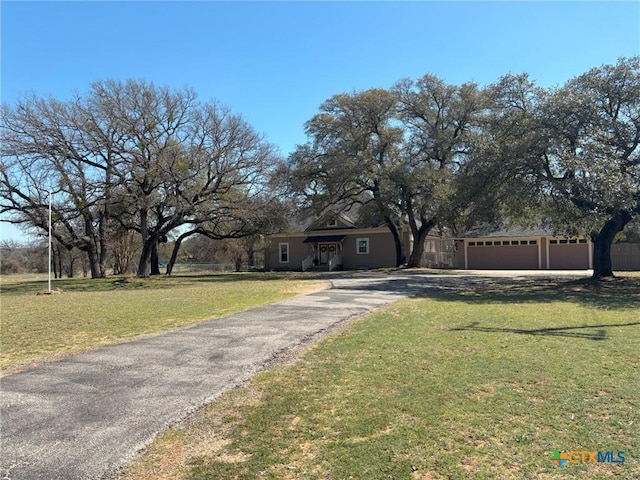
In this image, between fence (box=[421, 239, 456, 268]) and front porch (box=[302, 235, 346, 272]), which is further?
fence (box=[421, 239, 456, 268])

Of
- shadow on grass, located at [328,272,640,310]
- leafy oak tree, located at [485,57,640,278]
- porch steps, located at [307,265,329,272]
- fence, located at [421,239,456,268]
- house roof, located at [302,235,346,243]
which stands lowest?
shadow on grass, located at [328,272,640,310]

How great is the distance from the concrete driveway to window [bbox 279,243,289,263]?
3178 cm

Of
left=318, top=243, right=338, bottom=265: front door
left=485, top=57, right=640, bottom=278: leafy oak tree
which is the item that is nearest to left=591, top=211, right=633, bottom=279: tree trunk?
left=485, top=57, right=640, bottom=278: leafy oak tree

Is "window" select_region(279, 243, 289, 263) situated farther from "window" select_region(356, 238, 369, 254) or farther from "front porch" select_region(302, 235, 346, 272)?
"window" select_region(356, 238, 369, 254)

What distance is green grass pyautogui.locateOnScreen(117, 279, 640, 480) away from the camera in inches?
144

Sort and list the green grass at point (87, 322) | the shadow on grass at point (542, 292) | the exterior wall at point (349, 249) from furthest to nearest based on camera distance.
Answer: the exterior wall at point (349, 249) → the shadow on grass at point (542, 292) → the green grass at point (87, 322)

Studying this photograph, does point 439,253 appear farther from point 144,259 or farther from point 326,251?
point 144,259

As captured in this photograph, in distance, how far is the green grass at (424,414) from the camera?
3660 millimetres

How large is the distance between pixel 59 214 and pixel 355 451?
28896 millimetres

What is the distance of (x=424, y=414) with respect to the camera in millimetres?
4594

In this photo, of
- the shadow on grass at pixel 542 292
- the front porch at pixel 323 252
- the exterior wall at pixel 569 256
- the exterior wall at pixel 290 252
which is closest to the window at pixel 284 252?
the exterior wall at pixel 290 252

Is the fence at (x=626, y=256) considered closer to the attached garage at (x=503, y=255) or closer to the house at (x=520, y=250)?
the house at (x=520, y=250)

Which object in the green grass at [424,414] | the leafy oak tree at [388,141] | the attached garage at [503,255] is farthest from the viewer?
the attached garage at [503,255]

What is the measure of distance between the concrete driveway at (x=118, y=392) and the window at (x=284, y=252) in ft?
104
